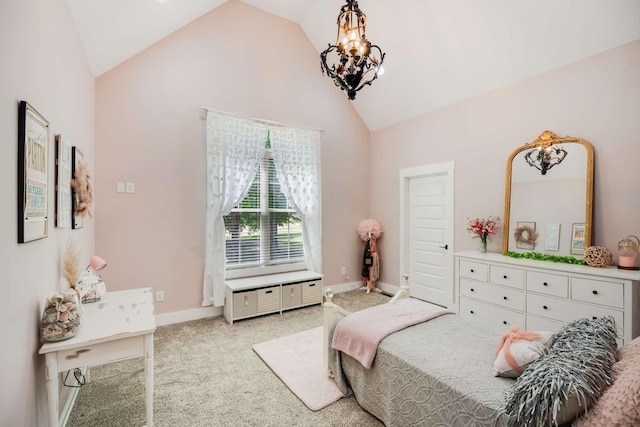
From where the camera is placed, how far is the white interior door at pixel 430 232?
4.05 m

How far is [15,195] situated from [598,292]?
3.84 meters

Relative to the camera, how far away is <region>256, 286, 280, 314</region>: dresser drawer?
12.1 ft

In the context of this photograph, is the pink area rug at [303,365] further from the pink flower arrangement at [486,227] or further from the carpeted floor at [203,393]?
the pink flower arrangement at [486,227]

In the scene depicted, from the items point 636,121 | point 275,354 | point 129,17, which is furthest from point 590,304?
point 129,17

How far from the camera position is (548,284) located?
8.82ft

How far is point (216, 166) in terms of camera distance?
368 centimetres

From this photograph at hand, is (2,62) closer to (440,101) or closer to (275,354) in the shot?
(275,354)

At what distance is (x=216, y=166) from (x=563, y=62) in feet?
13.0

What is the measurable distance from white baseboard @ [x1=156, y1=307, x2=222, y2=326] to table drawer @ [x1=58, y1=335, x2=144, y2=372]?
2082 millimetres

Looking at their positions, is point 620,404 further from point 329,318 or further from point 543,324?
point 543,324

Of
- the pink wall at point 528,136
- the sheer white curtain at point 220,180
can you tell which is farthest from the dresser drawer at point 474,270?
the sheer white curtain at point 220,180

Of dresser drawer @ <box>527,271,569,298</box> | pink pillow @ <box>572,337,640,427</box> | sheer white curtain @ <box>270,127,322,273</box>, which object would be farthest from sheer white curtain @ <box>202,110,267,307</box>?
pink pillow @ <box>572,337,640,427</box>

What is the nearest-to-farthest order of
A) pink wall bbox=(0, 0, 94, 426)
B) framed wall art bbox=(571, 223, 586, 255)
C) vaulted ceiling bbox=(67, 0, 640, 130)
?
pink wall bbox=(0, 0, 94, 426)
vaulted ceiling bbox=(67, 0, 640, 130)
framed wall art bbox=(571, 223, 586, 255)

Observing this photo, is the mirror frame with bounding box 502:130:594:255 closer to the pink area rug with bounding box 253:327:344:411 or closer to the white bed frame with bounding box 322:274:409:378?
the white bed frame with bounding box 322:274:409:378
